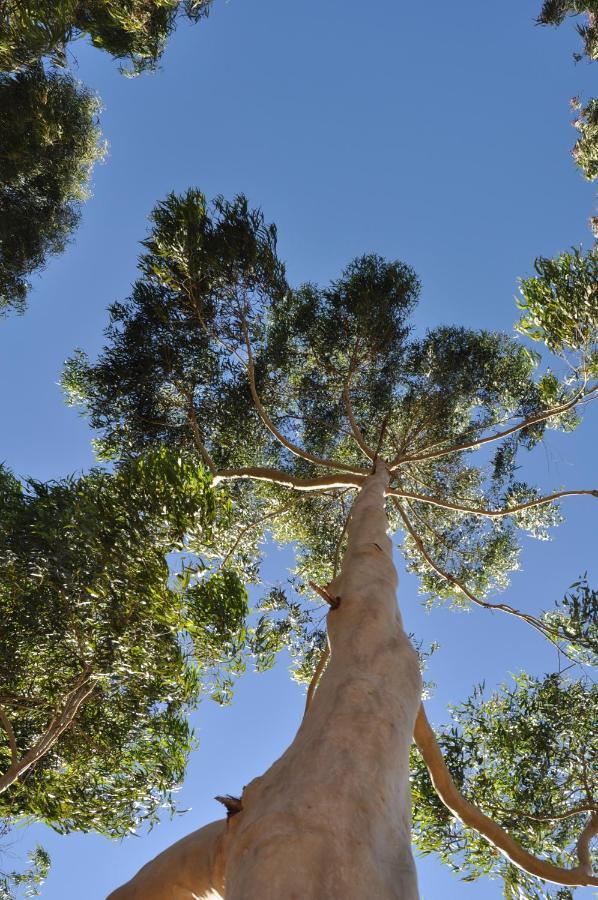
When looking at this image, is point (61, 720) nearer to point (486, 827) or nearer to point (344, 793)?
point (486, 827)

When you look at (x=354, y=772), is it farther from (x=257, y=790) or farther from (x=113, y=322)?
(x=113, y=322)

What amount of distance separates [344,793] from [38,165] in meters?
17.0

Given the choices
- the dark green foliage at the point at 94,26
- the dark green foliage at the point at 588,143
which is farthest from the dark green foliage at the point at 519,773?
the dark green foliage at the point at 94,26

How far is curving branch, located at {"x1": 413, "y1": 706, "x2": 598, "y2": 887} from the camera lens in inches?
187

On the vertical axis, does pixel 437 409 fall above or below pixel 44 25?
below

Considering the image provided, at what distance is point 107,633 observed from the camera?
7402mm

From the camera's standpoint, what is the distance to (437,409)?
13.1 m

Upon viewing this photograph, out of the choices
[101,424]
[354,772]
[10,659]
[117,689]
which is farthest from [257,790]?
[101,424]

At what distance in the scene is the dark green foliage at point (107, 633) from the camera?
286 inches

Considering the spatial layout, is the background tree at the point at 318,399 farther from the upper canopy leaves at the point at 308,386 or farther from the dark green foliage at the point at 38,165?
the dark green foliage at the point at 38,165

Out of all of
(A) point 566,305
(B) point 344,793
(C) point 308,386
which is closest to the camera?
(B) point 344,793

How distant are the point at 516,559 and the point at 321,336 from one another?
710 centimetres

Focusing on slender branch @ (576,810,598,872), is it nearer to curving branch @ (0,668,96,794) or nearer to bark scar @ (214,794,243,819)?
bark scar @ (214,794,243,819)

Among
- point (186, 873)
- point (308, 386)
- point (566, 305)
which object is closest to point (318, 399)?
point (308, 386)
